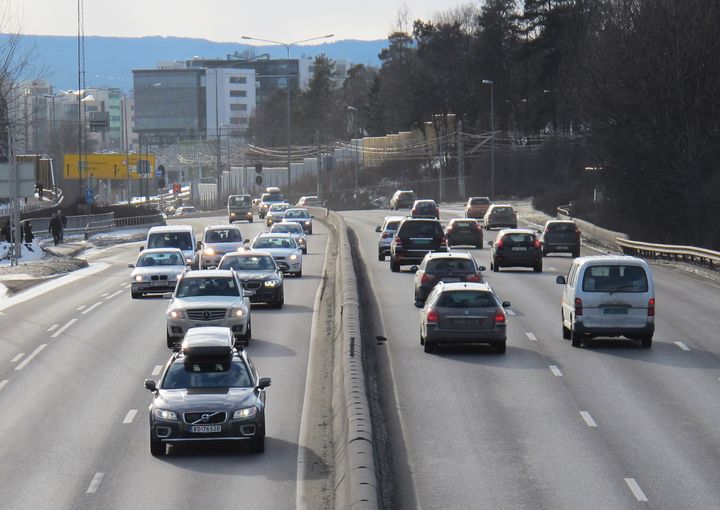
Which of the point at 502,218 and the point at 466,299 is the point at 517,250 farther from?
the point at 502,218

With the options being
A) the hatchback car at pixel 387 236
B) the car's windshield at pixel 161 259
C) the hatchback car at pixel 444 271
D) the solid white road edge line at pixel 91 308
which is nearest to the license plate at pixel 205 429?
the hatchback car at pixel 444 271

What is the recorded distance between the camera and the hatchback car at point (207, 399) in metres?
17.1

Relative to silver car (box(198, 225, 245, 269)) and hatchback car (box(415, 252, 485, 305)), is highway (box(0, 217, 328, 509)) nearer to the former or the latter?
hatchback car (box(415, 252, 485, 305))

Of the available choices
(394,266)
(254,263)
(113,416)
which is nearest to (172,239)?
(394,266)

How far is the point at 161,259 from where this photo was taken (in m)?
40.3

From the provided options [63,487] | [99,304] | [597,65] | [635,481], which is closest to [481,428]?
[635,481]

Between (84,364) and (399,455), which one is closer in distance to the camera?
(399,455)

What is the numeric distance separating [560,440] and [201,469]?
496 cm

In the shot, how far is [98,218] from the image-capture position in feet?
317

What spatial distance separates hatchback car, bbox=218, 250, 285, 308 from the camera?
117 feet

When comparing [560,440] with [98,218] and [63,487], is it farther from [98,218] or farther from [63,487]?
[98,218]

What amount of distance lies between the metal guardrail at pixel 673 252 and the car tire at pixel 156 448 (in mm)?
33304

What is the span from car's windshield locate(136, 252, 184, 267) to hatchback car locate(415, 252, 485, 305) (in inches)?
338

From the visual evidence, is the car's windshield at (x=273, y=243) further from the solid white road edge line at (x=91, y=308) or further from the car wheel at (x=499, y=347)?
the car wheel at (x=499, y=347)
